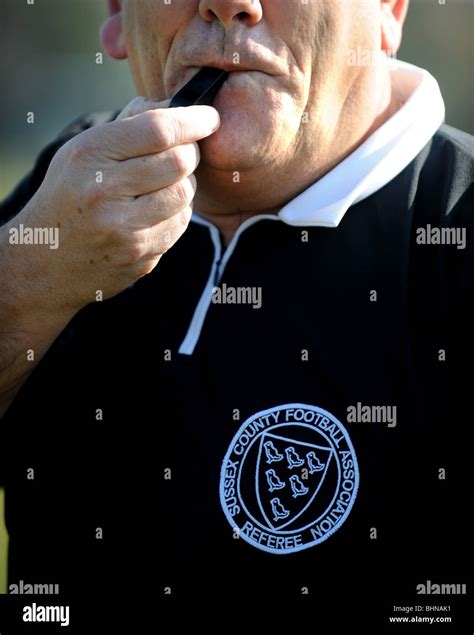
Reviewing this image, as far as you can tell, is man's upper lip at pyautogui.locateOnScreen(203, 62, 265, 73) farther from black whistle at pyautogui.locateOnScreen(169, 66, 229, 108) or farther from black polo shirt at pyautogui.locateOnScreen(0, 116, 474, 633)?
black polo shirt at pyautogui.locateOnScreen(0, 116, 474, 633)

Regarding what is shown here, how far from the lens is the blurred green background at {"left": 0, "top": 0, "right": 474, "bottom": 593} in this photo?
9.38 m

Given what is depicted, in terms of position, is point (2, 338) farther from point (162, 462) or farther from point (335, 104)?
point (335, 104)

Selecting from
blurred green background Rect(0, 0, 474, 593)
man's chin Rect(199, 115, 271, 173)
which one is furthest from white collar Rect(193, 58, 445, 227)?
blurred green background Rect(0, 0, 474, 593)

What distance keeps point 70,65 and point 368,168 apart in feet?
34.9

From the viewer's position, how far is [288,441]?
155 centimetres

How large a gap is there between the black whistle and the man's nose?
84 mm

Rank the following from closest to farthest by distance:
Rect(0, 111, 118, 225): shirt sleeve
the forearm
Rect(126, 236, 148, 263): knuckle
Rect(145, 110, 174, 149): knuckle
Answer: Rect(145, 110, 174, 149): knuckle → Rect(126, 236, 148, 263): knuckle → the forearm → Rect(0, 111, 118, 225): shirt sleeve

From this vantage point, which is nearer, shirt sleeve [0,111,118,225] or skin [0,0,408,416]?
skin [0,0,408,416]

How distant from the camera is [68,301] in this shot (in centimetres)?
163

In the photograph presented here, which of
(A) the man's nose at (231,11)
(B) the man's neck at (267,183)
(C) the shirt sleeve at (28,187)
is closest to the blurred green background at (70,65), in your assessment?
(C) the shirt sleeve at (28,187)

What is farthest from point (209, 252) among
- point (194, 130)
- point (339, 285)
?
point (194, 130)

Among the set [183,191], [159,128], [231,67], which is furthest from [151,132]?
[231,67]

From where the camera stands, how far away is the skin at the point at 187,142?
4.69 feet

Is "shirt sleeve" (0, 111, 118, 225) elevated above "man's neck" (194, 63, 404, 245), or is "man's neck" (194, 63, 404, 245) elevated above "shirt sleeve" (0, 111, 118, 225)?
"shirt sleeve" (0, 111, 118, 225)
